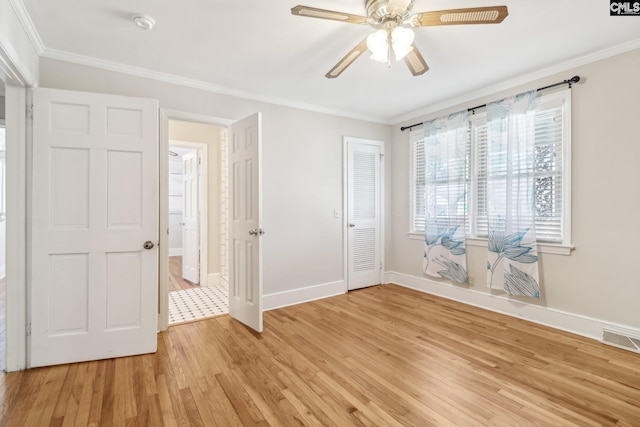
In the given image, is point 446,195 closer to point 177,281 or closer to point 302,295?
point 302,295

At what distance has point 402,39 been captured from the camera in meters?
1.92

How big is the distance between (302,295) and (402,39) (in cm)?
304

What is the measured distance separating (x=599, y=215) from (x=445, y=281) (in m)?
1.78

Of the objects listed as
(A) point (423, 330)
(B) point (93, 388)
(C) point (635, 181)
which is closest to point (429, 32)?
(C) point (635, 181)

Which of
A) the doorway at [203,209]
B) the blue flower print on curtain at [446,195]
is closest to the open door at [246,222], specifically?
the doorway at [203,209]

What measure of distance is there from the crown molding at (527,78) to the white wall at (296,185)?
1.02m

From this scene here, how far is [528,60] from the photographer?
2834 mm

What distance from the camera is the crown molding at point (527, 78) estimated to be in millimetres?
2600

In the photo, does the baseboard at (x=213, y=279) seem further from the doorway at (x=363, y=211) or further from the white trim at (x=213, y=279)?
the doorway at (x=363, y=211)

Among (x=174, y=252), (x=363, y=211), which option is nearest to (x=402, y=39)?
(x=363, y=211)

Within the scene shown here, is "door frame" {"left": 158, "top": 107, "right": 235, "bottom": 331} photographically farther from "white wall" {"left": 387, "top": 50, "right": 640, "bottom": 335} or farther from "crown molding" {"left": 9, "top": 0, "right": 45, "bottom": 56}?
"white wall" {"left": 387, "top": 50, "right": 640, "bottom": 335}

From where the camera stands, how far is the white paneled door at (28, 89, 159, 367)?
2.32 metres

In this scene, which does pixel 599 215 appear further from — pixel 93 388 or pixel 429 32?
pixel 93 388

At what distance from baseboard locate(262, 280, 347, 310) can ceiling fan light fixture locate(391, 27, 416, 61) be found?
2.90 metres
